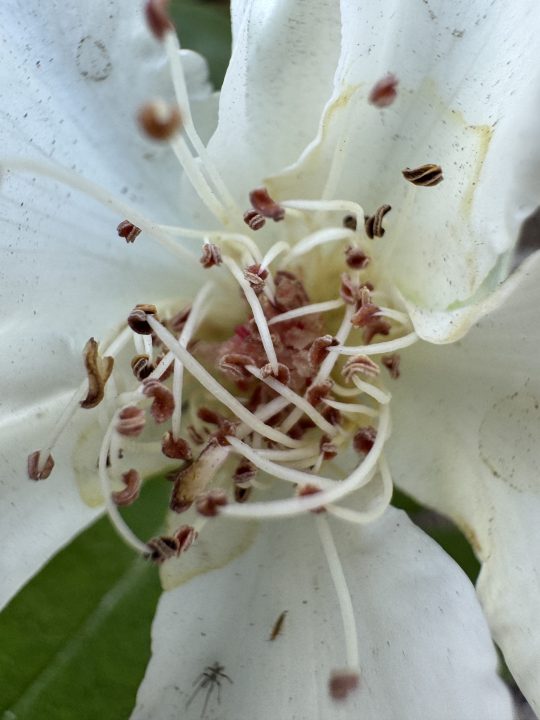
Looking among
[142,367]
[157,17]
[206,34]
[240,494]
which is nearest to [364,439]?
[240,494]

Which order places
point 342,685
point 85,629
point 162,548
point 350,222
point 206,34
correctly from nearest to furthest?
point 342,685 → point 162,548 → point 350,222 → point 85,629 → point 206,34

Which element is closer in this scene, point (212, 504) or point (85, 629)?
point (212, 504)

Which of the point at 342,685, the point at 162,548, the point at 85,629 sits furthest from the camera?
the point at 85,629

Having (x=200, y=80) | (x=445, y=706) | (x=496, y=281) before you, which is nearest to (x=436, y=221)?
(x=496, y=281)

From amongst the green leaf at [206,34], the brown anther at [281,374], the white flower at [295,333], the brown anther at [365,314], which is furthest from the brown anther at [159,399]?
the green leaf at [206,34]

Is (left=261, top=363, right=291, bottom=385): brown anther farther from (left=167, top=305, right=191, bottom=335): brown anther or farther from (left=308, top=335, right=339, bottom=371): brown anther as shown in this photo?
(left=167, top=305, right=191, bottom=335): brown anther

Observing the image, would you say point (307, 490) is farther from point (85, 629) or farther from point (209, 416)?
point (85, 629)

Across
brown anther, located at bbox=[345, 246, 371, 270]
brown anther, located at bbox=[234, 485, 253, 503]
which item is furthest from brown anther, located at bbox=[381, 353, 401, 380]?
brown anther, located at bbox=[234, 485, 253, 503]

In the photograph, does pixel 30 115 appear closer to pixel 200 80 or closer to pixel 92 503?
pixel 200 80
